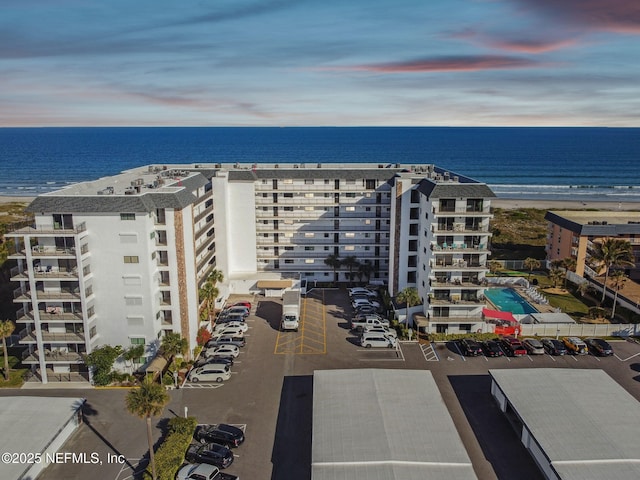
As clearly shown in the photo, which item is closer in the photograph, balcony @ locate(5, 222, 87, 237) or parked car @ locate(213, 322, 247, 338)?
balcony @ locate(5, 222, 87, 237)

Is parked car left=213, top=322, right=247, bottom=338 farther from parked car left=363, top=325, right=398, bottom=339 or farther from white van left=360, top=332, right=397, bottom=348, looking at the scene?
parked car left=363, top=325, right=398, bottom=339

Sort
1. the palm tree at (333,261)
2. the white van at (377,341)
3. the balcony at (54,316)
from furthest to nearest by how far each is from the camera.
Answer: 1. the palm tree at (333,261)
2. the white van at (377,341)
3. the balcony at (54,316)

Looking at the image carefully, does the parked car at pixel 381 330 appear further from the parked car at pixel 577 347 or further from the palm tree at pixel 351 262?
the parked car at pixel 577 347

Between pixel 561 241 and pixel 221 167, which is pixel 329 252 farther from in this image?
pixel 561 241

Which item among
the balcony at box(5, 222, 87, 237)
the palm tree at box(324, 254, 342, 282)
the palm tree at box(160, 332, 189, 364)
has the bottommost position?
the palm tree at box(160, 332, 189, 364)

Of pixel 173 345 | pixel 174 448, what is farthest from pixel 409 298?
pixel 174 448

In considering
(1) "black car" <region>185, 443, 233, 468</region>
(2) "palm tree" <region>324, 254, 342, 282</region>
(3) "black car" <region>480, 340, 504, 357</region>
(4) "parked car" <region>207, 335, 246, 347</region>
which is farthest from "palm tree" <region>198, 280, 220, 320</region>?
(3) "black car" <region>480, 340, 504, 357</region>

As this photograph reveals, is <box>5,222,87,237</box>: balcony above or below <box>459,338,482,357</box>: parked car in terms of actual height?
above

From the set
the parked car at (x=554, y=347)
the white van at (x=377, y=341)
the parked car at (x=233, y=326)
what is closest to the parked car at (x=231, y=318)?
the parked car at (x=233, y=326)
